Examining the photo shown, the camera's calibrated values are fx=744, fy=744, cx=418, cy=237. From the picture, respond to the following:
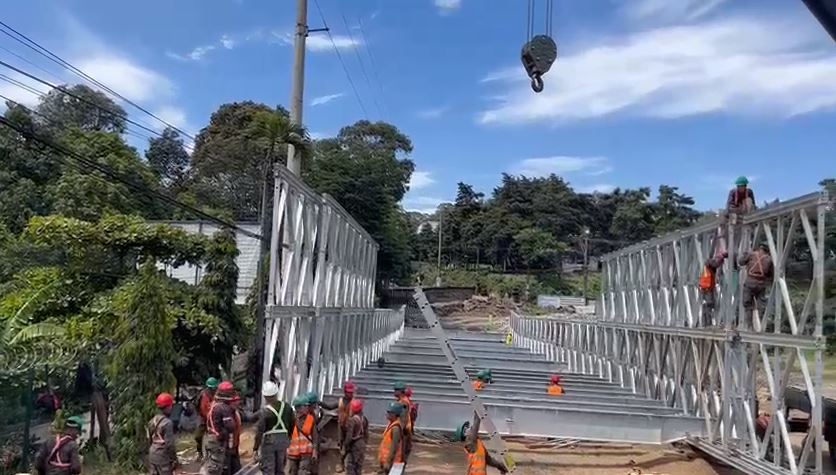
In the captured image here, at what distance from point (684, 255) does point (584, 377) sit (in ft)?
25.2

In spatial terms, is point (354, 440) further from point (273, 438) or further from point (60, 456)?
point (60, 456)

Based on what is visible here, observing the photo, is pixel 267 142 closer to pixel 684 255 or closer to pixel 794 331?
pixel 684 255

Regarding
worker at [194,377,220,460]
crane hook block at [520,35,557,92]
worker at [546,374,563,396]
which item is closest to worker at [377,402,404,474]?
worker at [194,377,220,460]

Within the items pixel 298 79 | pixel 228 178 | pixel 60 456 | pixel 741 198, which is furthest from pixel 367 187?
pixel 60 456

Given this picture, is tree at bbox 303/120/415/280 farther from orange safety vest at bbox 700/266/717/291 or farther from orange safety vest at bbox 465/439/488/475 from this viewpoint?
orange safety vest at bbox 465/439/488/475

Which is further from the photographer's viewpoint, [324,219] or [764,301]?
[324,219]

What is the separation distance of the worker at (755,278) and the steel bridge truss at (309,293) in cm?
710

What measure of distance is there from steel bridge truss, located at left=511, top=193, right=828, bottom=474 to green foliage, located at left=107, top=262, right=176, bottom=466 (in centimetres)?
976

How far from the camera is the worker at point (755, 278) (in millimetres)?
11039

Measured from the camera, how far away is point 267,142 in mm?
17031

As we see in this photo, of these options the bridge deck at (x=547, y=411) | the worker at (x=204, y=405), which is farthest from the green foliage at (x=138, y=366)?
the bridge deck at (x=547, y=411)

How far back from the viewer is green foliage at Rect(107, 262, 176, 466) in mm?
13086

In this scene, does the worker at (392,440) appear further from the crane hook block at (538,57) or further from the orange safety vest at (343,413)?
the crane hook block at (538,57)

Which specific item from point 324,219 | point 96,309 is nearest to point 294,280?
point 324,219
